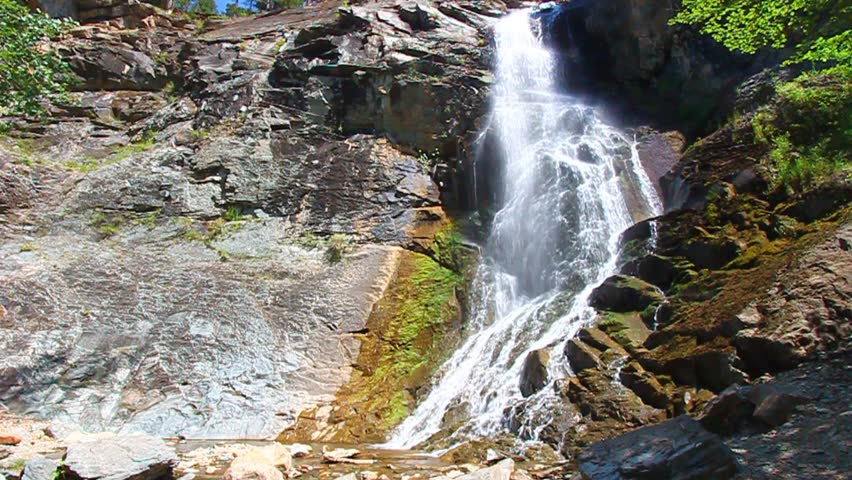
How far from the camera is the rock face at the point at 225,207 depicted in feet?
32.6

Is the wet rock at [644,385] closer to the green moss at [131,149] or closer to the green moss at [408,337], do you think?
the green moss at [408,337]

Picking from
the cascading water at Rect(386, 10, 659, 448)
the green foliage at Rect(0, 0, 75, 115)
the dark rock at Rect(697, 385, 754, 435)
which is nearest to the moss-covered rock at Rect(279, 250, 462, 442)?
the cascading water at Rect(386, 10, 659, 448)

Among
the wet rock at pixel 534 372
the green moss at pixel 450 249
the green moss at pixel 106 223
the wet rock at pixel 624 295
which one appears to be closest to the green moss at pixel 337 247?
the green moss at pixel 450 249

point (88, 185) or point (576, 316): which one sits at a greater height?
point (88, 185)

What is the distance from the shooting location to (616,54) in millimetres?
18266

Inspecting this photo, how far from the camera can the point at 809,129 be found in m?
10.6

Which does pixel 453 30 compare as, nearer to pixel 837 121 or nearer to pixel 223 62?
pixel 223 62

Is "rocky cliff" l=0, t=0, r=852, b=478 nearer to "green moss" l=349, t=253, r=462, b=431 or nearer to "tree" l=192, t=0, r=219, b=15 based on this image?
"green moss" l=349, t=253, r=462, b=431

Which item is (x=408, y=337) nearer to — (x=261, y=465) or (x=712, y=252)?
(x=261, y=465)

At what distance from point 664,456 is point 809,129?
879 centimetres

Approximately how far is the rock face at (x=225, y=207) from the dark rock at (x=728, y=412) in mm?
5790

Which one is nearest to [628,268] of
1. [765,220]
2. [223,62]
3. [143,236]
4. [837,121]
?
[765,220]

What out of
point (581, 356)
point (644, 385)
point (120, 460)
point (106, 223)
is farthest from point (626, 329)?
point (106, 223)

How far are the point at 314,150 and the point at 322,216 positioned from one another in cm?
287
